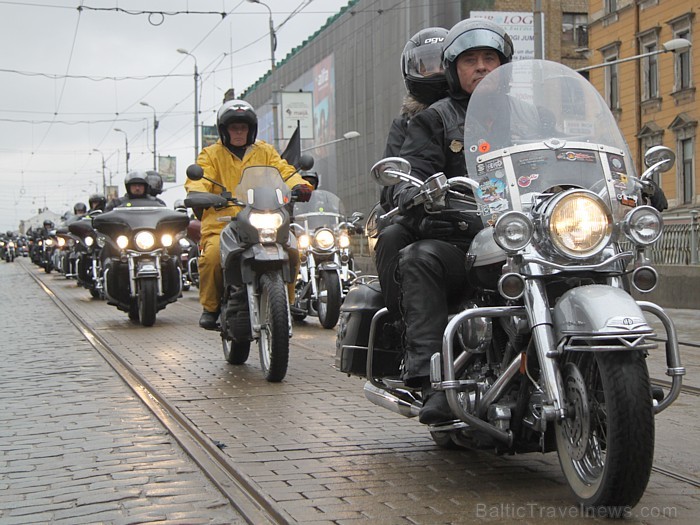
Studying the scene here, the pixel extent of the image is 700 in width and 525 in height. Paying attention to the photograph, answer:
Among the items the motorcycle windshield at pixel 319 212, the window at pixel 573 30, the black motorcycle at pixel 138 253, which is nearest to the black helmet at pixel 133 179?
the black motorcycle at pixel 138 253

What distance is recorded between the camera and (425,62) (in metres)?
5.41

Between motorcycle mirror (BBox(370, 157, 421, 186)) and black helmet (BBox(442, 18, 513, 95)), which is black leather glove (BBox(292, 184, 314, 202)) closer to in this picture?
black helmet (BBox(442, 18, 513, 95))

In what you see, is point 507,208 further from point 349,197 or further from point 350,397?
point 349,197

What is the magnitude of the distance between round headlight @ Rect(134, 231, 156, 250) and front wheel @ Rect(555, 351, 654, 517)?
1068cm

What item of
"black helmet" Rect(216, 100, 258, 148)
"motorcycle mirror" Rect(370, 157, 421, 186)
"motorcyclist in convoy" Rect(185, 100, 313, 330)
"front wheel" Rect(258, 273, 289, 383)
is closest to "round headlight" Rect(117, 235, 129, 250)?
"motorcyclist in convoy" Rect(185, 100, 313, 330)

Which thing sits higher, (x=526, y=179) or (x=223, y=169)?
(x=223, y=169)

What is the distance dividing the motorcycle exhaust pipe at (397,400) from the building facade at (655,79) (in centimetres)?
2781

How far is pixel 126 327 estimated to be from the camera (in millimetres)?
13586

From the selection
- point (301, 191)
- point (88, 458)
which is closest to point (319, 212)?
point (301, 191)

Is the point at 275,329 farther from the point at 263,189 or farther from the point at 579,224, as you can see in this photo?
the point at 579,224

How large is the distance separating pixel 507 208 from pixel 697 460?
1.78 m

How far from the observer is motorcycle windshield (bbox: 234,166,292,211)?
837cm

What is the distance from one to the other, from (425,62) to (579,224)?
174 cm

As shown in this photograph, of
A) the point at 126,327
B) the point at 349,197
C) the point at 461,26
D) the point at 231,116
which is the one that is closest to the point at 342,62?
the point at 349,197
